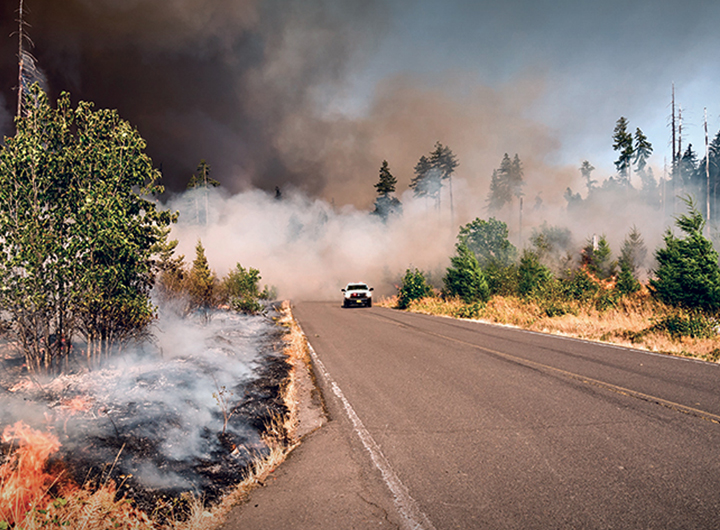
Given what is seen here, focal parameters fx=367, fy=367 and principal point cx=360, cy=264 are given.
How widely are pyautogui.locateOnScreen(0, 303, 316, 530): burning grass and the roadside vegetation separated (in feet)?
33.3

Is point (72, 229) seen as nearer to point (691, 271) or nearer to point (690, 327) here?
point (690, 327)

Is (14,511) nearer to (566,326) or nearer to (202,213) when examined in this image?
(566,326)

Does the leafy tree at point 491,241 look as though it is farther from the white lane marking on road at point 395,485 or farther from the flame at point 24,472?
the flame at point 24,472

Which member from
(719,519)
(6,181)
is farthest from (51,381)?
(719,519)

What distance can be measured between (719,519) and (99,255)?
329 inches

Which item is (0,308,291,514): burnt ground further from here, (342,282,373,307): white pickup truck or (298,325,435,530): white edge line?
(342,282,373,307): white pickup truck

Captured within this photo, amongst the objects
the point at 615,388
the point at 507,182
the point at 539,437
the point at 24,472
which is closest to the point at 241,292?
the point at 24,472

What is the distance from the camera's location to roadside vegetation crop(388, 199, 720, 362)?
10375 millimetres

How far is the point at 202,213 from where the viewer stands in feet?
206

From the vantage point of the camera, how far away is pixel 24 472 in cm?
319

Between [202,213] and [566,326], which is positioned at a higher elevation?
[202,213]

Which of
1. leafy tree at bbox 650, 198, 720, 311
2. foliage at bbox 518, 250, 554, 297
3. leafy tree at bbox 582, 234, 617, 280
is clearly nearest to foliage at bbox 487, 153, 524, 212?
leafy tree at bbox 582, 234, 617, 280

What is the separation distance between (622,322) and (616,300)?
4.82 metres

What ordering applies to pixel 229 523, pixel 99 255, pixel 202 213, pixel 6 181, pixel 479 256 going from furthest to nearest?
pixel 202 213
pixel 479 256
pixel 99 255
pixel 6 181
pixel 229 523
